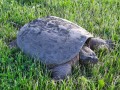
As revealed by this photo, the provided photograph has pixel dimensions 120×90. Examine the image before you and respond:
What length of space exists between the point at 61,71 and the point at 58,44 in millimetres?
367

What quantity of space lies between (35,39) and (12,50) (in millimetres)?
429

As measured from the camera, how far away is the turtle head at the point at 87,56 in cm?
353

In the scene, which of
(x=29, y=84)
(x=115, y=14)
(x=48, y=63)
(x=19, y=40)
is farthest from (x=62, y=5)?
(x=29, y=84)

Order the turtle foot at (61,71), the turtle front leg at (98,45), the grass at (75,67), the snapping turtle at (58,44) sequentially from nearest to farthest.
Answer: the grass at (75,67), the turtle foot at (61,71), the snapping turtle at (58,44), the turtle front leg at (98,45)

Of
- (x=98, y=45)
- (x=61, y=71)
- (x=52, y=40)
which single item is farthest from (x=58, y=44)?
(x=98, y=45)

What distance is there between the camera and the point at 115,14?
17.4 ft

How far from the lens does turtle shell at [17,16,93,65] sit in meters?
3.55

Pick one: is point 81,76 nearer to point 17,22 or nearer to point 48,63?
point 48,63

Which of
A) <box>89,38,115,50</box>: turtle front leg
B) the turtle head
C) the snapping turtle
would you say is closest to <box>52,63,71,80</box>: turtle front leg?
the snapping turtle

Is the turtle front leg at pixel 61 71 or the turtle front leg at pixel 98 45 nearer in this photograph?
the turtle front leg at pixel 61 71

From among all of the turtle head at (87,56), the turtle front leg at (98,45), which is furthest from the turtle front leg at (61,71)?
the turtle front leg at (98,45)

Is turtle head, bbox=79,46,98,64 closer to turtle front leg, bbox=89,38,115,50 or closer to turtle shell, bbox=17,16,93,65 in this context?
turtle shell, bbox=17,16,93,65

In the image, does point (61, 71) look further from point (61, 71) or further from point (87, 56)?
point (87, 56)

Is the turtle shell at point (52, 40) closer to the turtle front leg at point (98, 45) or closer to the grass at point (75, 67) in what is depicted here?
the grass at point (75, 67)
